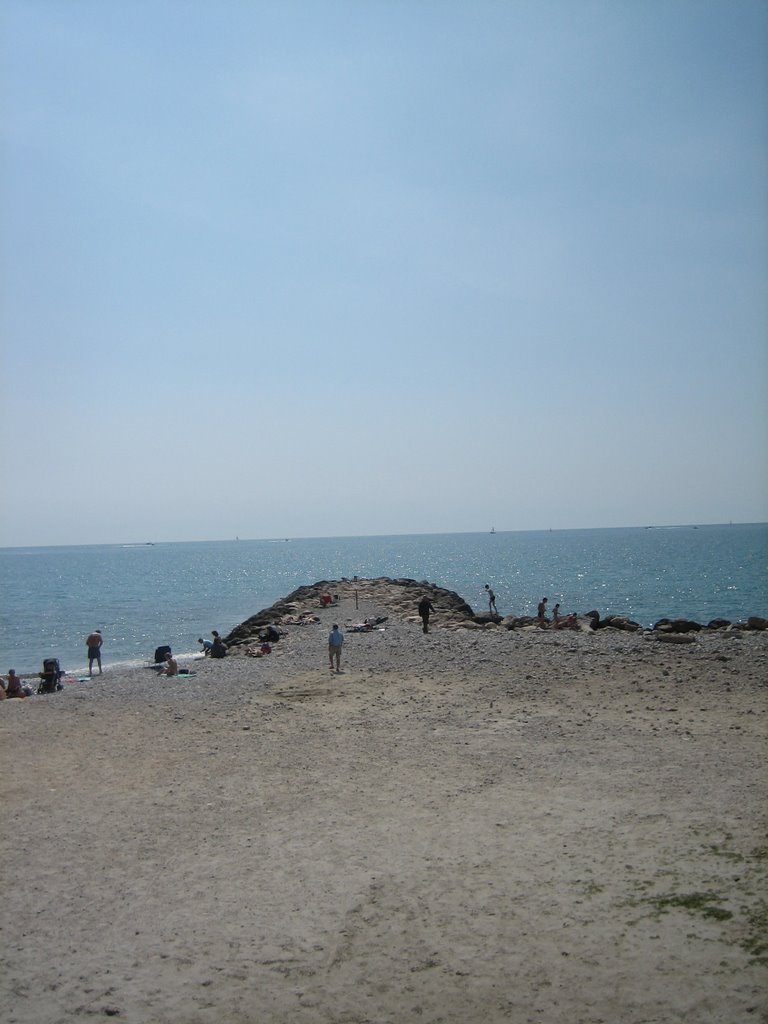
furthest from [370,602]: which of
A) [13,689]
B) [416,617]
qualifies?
[13,689]

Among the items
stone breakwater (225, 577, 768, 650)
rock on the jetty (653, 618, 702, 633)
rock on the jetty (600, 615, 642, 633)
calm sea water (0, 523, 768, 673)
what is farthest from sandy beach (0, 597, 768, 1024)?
calm sea water (0, 523, 768, 673)

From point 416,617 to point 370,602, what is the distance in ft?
28.6

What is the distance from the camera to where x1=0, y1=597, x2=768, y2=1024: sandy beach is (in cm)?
726

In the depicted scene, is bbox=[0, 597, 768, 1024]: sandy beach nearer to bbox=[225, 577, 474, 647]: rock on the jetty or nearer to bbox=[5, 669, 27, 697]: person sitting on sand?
bbox=[5, 669, 27, 697]: person sitting on sand

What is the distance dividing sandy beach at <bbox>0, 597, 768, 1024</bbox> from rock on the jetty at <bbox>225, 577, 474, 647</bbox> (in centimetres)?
2090

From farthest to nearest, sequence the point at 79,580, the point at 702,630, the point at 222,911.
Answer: the point at 79,580
the point at 702,630
the point at 222,911

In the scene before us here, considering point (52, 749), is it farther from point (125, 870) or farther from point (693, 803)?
point (693, 803)

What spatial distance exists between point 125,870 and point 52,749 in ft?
22.9

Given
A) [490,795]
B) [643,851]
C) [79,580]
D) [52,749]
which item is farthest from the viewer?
[79,580]

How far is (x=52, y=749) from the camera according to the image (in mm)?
16281

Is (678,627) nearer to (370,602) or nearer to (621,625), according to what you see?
(621,625)

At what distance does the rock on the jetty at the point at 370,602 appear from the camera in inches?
1626

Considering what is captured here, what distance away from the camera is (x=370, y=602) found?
157ft

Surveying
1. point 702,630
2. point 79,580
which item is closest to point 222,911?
point 702,630
